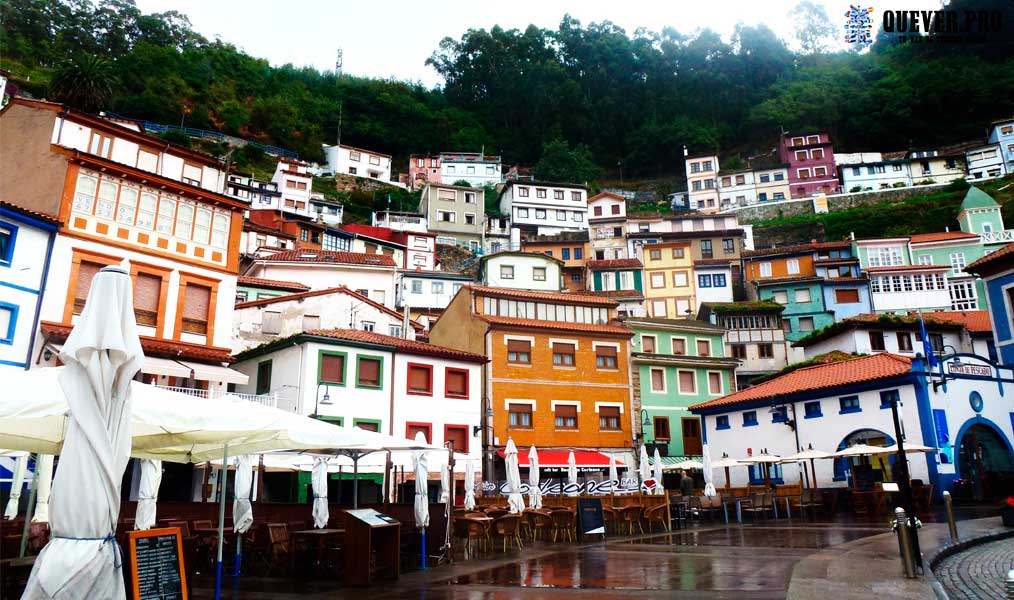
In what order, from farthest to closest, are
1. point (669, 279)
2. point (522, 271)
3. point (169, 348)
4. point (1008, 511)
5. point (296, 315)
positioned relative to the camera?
point (669, 279) < point (522, 271) < point (296, 315) < point (169, 348) < point (1008, 511)

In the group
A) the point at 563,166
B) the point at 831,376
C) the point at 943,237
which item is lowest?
the point at 831,376

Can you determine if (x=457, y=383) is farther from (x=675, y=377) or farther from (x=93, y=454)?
(x=93, y=454)

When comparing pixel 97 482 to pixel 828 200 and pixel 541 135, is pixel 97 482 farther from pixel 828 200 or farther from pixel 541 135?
pixel 541 135

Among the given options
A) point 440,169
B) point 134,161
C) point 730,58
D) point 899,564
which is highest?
point 730,58

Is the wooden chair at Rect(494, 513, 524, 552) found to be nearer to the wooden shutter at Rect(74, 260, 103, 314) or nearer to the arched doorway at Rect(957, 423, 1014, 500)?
the wooden shutter at Rect(74, 260, 103, 314)

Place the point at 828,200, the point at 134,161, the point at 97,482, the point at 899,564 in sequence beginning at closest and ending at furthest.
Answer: the point at 97,482
the point at 899,564
the point at 134,161
the point at 828,200

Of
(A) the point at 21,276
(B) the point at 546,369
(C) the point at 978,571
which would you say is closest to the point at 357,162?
(B) the point at 546,369

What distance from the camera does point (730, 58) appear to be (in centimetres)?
11300

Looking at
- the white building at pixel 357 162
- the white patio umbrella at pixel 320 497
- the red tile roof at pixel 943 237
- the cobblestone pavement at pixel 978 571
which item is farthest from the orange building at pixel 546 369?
the white building at pixel 357 162

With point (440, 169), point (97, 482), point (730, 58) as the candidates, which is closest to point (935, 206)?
point (730, 58)

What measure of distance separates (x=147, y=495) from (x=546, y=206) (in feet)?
236

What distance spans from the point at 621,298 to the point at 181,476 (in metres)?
40.3

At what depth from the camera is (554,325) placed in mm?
37750

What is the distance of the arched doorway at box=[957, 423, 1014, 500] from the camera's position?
2642cm
